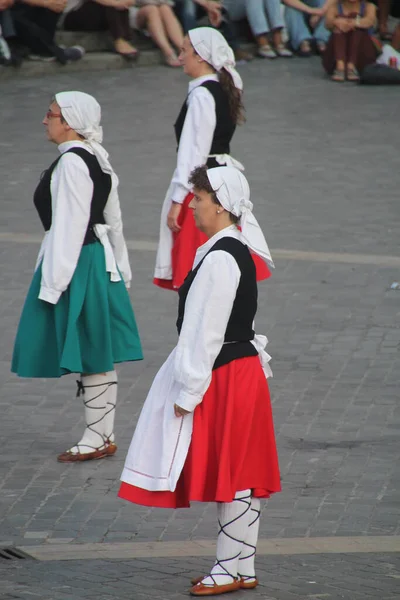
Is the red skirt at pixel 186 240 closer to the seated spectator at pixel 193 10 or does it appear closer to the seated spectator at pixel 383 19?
the seated spectator at pixel 193 10

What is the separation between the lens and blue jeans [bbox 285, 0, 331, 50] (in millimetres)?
18953

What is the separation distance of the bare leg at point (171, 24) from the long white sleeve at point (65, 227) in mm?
11647

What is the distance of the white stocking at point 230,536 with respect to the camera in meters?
5.11

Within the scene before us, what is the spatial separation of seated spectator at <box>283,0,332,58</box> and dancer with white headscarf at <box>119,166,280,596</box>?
14075mm

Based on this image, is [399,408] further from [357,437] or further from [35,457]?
[35,457]

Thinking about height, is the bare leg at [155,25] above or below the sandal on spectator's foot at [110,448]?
below

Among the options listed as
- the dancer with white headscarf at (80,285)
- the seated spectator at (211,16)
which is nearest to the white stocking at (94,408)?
the dancer with white headscarf at (80,285)

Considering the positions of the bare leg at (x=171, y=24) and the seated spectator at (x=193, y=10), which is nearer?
the bare leg at (x=171, y=24)

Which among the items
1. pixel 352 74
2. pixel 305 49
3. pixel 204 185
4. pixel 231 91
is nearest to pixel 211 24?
pixel 305 49

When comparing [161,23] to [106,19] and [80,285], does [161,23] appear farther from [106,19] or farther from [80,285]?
[80,285]

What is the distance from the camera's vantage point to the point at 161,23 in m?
18.0

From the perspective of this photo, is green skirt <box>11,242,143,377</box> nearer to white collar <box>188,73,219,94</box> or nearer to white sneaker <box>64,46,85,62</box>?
white collar <box>188,73,219,94</box>

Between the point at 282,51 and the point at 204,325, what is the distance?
14.9 m

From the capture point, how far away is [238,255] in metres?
5.07
